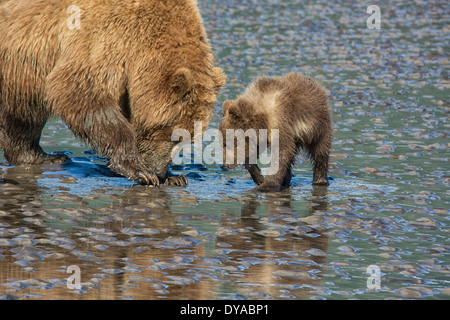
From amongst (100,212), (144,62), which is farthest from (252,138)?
(100,212)

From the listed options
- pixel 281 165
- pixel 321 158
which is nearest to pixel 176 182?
pixel 281 165

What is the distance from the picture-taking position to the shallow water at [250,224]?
184 inches

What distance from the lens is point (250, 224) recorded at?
20.0 ft

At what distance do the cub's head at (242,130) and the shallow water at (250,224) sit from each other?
391mm

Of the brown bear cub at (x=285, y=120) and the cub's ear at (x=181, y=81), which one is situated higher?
the cub's ear at (x=181, y=81)

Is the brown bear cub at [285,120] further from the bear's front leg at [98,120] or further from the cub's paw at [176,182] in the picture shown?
the bear's front leg at [98,120]

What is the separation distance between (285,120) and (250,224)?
4.80ft

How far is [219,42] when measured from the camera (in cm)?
1636

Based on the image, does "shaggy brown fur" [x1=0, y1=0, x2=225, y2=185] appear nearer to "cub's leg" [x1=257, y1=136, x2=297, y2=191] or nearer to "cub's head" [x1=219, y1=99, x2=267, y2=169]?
"cub's head" [x1=219, y1=99, x2=267, y2=169]

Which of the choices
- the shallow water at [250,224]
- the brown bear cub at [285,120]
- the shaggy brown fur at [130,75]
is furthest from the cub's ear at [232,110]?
the shallow water at [250,224]

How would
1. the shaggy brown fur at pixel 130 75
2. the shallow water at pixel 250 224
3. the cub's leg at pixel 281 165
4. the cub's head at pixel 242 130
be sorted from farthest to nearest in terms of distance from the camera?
the cub's head at pixel 242 130
the cub's leg at pixel 281 165
the shaggy brown fur at pixel 130 75
the shallow water at pixel 250 224

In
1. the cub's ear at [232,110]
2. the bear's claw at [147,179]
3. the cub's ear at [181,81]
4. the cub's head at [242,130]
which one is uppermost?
the cub's ear at [181,81]

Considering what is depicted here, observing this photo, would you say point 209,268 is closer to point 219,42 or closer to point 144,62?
point 144,62

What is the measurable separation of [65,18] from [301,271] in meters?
3.71
